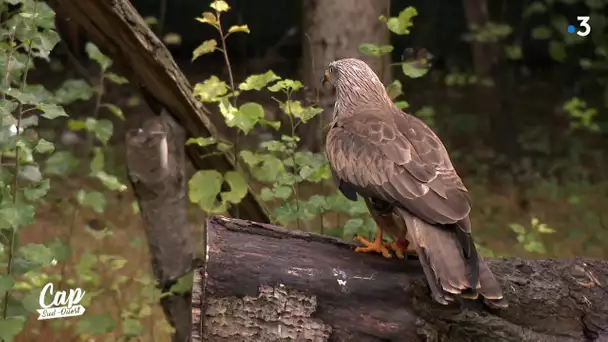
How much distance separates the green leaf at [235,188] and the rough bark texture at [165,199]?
0.24 metres

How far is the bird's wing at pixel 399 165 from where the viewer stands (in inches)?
86.7

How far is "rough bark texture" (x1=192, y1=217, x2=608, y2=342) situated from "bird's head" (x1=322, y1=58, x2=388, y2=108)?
61 cm

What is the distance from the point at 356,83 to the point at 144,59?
0.94 metres

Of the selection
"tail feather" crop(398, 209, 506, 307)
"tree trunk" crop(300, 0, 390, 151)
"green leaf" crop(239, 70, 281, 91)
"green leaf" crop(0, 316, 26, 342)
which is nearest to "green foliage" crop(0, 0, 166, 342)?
"green leaf" crop(0, 316, 26, 342)

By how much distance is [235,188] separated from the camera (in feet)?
10.8

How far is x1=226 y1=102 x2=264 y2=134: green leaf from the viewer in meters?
3.06

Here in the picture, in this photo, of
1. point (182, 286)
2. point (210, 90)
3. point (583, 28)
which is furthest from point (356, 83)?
point (583, 28)

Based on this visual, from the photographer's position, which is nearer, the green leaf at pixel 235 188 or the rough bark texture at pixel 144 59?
the rough bark texture at pixel 144 59

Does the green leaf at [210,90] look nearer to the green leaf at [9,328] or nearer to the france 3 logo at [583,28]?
the green leaf at [9,328]

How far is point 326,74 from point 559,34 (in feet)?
11.5

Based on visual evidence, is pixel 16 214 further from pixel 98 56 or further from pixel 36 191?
pixel 98 56

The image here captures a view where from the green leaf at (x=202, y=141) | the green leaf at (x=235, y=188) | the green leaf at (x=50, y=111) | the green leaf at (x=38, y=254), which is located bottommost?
the green leaf at (x=235, y=188)

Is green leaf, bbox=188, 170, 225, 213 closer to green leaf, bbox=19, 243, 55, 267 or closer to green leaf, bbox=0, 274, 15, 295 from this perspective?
green leaf, bbox=19, 243, 55, 267

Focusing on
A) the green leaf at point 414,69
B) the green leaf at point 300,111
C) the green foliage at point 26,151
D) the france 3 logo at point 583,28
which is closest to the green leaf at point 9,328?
the green foliage at point 26,151
